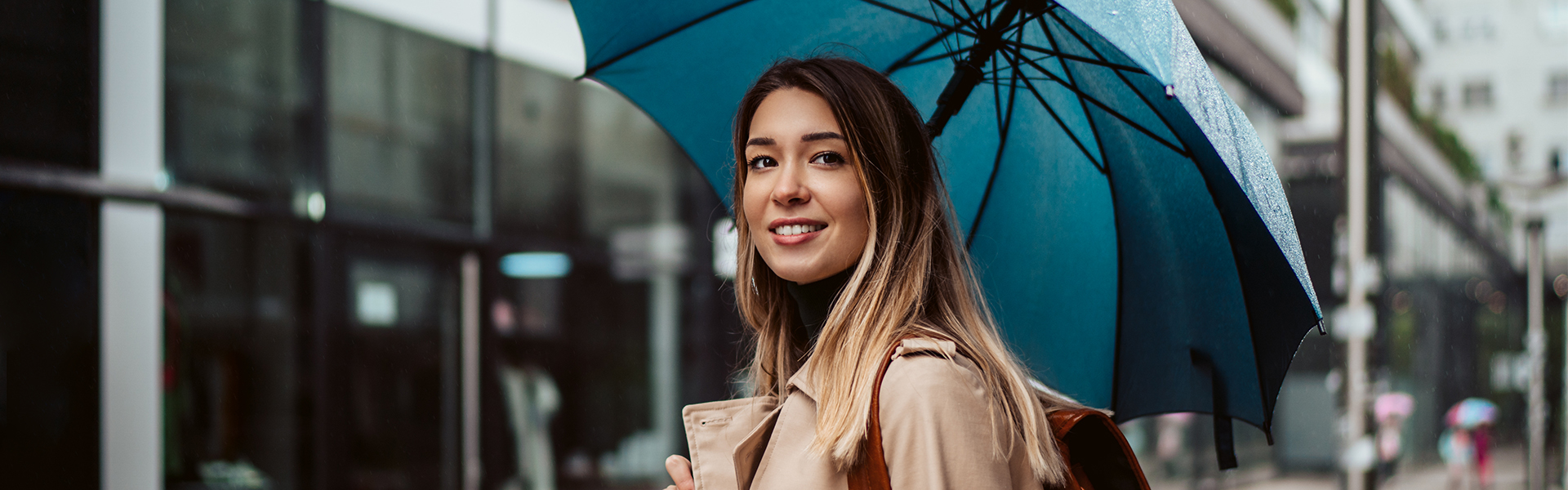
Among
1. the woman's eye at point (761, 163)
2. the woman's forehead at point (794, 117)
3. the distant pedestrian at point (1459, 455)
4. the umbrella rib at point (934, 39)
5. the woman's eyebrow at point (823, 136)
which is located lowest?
the distant pedestrian at point (1459, 455)

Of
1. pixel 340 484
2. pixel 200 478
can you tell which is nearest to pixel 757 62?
pixel 200 478

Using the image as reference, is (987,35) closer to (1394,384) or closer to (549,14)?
(549,14)

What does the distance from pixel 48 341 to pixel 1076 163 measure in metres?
4.47

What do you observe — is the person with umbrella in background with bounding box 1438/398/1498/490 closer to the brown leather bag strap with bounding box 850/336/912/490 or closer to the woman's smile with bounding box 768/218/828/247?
the woman's smile with bounding box 768/218/828/247

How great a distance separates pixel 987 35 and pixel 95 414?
4454 millimetres

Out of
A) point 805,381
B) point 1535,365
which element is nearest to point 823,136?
point 805,381

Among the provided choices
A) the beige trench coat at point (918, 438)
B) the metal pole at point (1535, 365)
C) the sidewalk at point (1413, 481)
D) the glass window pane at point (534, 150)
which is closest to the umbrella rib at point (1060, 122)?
the beige trench coat at point (918, 438)

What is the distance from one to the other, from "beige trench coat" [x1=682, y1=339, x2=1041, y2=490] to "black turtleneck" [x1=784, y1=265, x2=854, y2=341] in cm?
19

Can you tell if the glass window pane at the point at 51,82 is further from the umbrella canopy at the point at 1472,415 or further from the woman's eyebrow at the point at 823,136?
the umbrella canopy at the point at 1472,415

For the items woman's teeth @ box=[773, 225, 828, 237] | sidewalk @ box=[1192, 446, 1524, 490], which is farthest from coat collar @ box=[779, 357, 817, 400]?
sidewalk @ box=[1192, 446, 1524, 490]

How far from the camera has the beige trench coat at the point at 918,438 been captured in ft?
5.43

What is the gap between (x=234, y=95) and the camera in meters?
5.73

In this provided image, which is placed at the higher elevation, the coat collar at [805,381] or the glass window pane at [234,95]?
the glass window pane at [234,95]

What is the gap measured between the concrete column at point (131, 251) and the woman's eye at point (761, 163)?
411 centimetres
